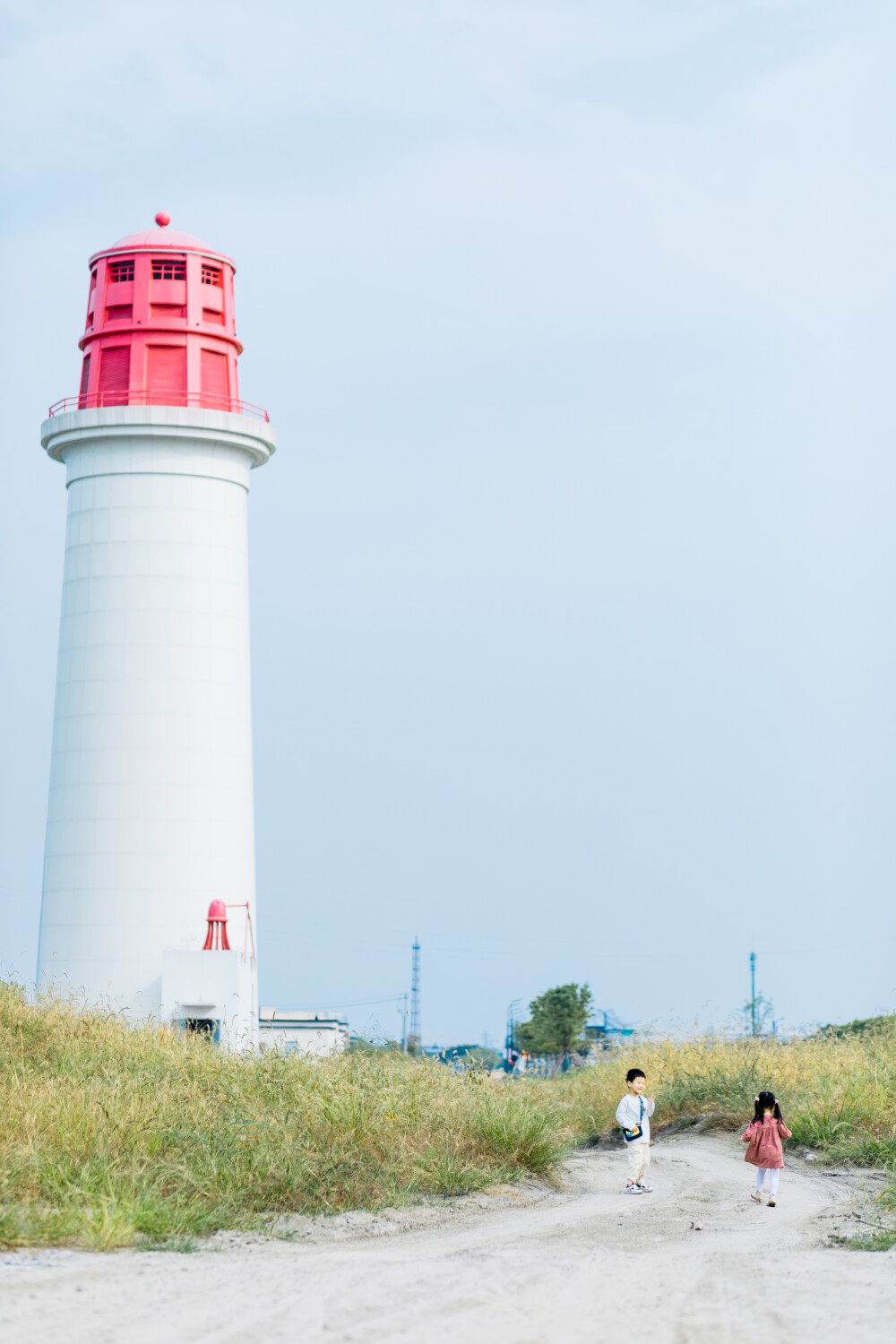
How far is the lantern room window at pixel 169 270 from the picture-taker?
1003 inches

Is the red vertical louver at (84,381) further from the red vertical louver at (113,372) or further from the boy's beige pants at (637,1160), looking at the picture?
the boy's beige pants at (637,1160)

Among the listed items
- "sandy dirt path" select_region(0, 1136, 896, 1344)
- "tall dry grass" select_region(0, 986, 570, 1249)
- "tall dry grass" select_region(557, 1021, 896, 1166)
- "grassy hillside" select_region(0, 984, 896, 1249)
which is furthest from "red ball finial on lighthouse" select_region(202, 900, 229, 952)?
"sandy dirt path" select_region(0, 1136, 896, 1344)

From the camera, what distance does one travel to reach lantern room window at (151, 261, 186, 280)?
Answer: 25.5 m

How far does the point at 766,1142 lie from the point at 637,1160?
4.29 ft

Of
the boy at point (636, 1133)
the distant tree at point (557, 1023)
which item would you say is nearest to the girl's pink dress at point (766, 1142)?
the boy at point (636, 1133)

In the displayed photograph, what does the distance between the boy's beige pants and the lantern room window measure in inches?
714

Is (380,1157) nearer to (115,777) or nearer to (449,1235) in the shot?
(449,1235)

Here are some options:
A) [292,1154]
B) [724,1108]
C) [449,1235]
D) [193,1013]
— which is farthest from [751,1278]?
[193,1013]

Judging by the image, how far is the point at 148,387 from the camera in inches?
989

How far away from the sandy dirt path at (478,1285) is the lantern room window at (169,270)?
18.9m

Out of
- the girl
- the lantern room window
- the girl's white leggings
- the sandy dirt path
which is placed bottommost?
the sandy dirt path

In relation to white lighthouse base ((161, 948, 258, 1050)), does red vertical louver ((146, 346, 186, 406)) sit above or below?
above

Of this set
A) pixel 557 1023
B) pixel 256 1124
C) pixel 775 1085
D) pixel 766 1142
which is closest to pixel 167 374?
pixel 775 1085

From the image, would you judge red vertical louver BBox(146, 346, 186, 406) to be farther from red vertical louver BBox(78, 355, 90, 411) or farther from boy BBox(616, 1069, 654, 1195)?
boy BBox(616, 1069, 654, 1195)
